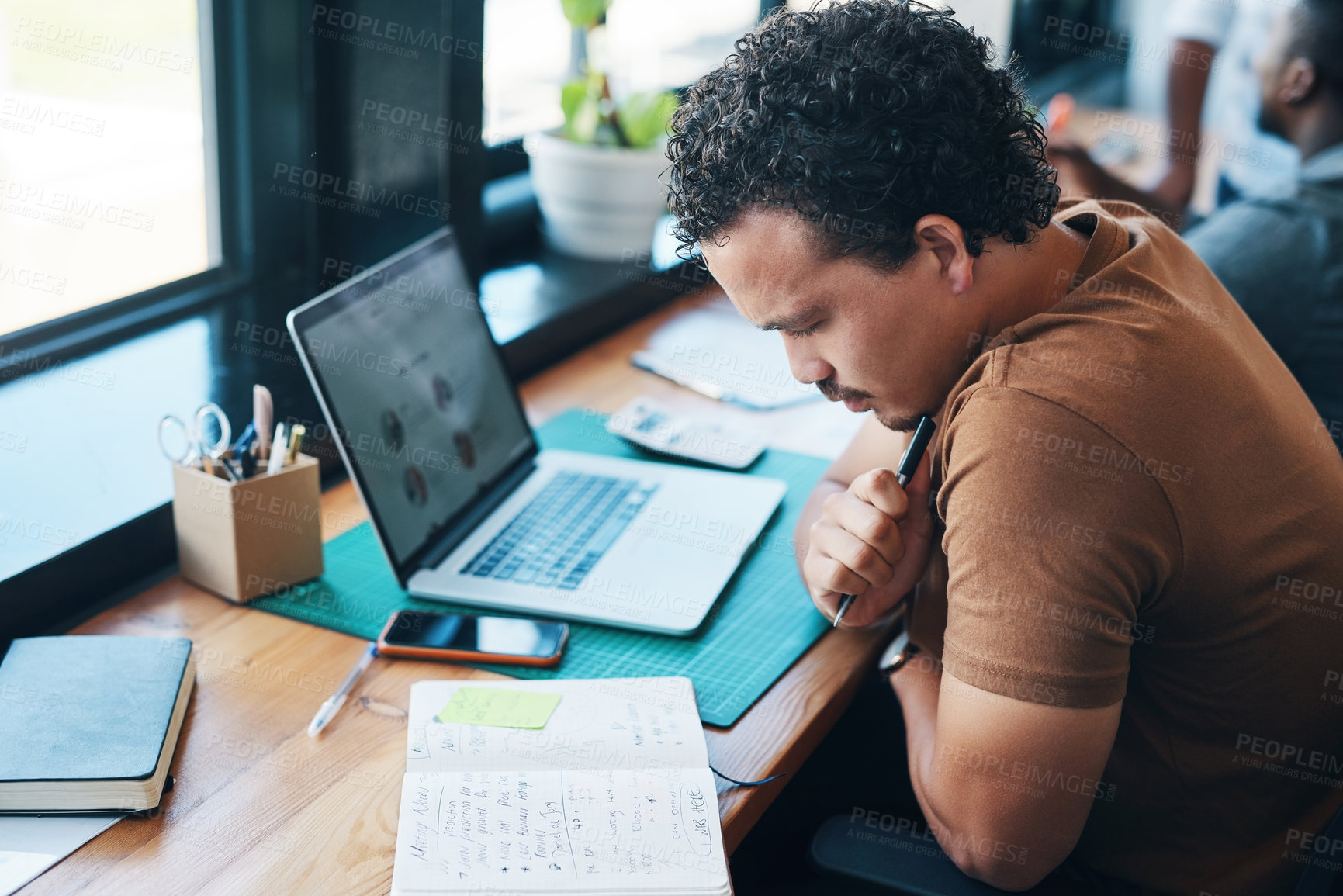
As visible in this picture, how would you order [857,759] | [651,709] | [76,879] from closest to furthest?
[76,879] < [651,709] < [857,759]

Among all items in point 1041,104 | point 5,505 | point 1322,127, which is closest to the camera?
point 5,505

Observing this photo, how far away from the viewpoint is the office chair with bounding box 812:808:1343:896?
912 mm

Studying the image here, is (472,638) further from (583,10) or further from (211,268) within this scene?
(583,10)

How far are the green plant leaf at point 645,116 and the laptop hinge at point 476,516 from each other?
0.77 meters

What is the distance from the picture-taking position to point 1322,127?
199 centimetres

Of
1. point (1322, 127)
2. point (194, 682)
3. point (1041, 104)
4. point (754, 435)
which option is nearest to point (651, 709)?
point (194, 682)

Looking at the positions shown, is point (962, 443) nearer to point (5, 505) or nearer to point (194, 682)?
point (194, 682)

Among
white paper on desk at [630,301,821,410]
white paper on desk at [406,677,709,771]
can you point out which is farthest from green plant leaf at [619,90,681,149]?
white paper on desk at [406,677,709,771]

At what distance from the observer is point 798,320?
3.12 feet

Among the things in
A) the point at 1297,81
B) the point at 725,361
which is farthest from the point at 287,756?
the point at 1297,81

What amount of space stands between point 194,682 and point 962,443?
0.72m

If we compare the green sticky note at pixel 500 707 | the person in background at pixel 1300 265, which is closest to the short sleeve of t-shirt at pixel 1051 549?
the green sticky note at pixel 500 707

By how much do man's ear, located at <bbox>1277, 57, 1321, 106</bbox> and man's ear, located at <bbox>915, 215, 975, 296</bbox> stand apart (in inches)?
56.4

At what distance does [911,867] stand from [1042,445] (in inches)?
14.6
